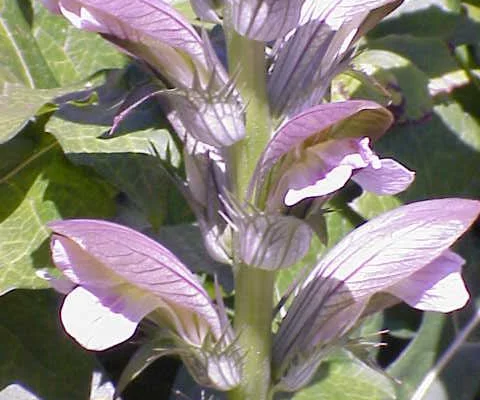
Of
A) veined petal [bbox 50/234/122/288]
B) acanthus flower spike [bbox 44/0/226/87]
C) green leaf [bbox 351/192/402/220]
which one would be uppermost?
acanthus flower spike [bbox 44/0/226/87]

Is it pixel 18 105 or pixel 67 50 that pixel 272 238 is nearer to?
pixel 18 105

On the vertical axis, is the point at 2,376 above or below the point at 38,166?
below

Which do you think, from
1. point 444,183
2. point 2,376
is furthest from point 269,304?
point 444,183

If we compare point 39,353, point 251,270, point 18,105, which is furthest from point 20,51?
point 251,270

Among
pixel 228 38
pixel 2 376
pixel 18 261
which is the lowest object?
pixel 2 376

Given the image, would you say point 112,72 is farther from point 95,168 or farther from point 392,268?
point 392,268

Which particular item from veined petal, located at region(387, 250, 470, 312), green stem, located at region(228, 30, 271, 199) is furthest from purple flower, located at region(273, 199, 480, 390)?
green stem, located at region(228, 30, 271, 199)

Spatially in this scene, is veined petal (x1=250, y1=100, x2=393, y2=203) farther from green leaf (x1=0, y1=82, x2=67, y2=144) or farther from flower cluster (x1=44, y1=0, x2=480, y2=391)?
green leaf (x1=0, y1=82, x2=67, y2=144)
